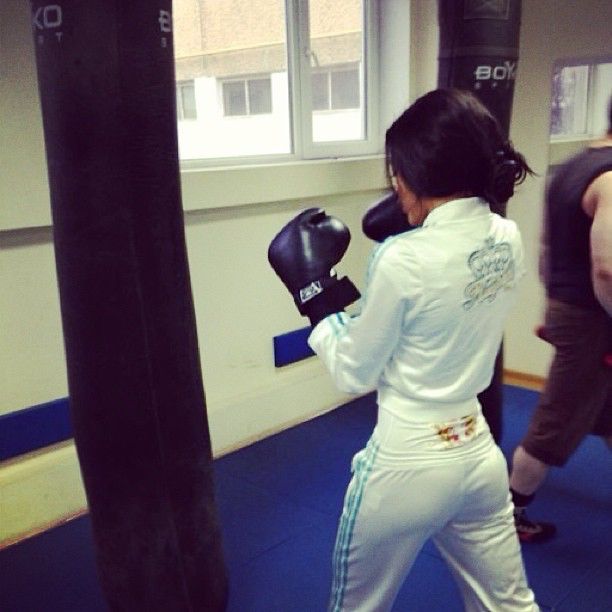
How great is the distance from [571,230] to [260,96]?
1.64 metres

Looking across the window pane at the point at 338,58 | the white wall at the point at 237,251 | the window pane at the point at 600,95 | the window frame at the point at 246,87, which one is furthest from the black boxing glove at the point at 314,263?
the window pane at the point at 600,95

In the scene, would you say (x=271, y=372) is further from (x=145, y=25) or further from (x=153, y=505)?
(x=145, y=25)

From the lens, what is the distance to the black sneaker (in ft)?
6.51

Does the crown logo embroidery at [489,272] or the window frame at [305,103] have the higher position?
the window frame at [305,103]

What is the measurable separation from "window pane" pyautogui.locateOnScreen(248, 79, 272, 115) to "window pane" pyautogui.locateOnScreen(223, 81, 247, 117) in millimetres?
37

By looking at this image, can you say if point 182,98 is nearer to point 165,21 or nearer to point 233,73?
point 233,73

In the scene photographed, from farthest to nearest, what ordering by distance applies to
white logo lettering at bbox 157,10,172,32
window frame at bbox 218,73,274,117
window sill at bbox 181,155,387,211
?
window frame at bbox 218,73,274,117 → window sill at bbox 181,155,387,211 → white logo lettering at bbox 157,10,172,32

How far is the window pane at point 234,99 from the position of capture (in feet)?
9.26

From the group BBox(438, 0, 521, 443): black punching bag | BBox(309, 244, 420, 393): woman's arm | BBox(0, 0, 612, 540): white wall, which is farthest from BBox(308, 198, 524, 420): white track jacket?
BBox(0, 0, 612, 540): white wall

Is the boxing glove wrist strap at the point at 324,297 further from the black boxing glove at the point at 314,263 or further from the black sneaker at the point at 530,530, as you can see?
the black sneaker at the point at 530,530

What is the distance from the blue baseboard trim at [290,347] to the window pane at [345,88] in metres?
1.09

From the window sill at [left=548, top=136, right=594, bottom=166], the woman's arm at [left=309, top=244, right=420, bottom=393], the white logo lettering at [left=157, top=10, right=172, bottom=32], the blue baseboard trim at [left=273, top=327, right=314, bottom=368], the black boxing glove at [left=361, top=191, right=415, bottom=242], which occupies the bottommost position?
the blue baseboard trim at [left=273, top=327, right=314, bottom=368]

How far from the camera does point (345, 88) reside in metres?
3.24

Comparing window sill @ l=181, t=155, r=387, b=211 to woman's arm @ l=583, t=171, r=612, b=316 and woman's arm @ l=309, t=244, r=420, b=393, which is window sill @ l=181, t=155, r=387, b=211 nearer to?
woman's arm @ l=583, t=171, r=612, b=316
